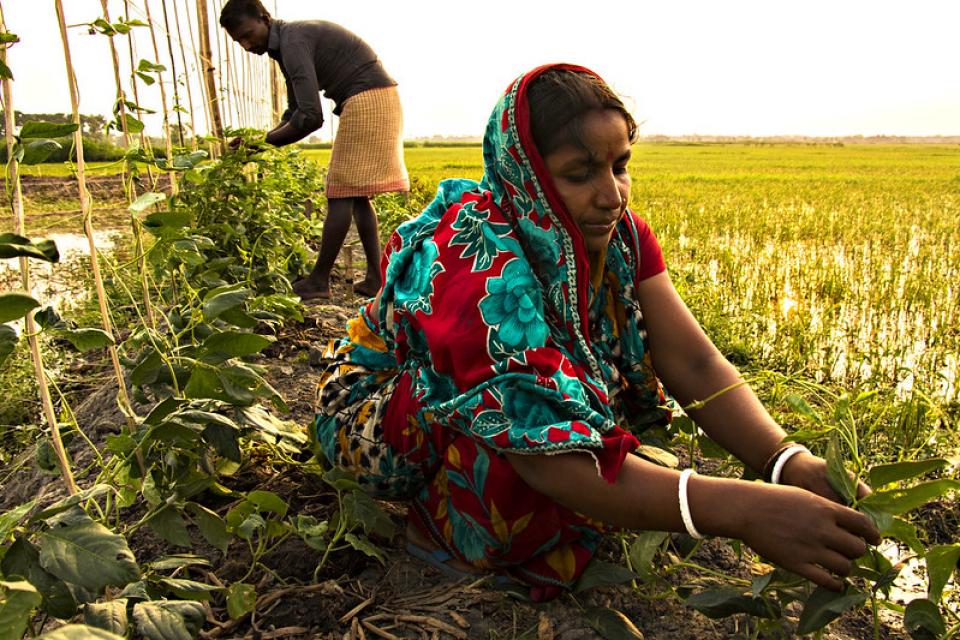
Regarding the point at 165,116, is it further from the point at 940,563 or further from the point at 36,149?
the point at 940,563

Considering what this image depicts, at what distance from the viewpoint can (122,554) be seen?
890mm

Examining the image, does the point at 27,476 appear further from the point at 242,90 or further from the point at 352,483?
the point at 242,90

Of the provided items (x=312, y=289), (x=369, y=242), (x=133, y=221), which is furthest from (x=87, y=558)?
(x=369, y=242)

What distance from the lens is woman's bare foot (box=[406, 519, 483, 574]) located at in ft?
4.87

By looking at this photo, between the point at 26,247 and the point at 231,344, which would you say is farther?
the point at 231,344

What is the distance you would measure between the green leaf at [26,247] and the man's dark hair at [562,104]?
79 centimetres

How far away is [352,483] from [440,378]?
285 millimetres

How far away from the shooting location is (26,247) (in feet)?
2.64

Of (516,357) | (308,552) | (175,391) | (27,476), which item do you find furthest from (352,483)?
(27,476)

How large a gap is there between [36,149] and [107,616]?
1.96 feet

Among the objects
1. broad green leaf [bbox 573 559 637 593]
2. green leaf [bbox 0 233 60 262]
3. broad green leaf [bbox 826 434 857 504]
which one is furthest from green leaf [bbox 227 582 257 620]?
broad green leaf [bbox 826 434 857 504]

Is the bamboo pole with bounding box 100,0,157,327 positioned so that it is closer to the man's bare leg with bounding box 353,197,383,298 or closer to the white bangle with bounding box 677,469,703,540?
the white bangle with bounding box 677,469,703,540

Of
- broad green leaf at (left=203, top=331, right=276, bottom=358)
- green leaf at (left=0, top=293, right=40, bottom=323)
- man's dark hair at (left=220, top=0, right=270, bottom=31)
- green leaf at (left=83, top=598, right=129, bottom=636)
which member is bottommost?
green leaf at (left=83, top=598, right=129, bottom=636)

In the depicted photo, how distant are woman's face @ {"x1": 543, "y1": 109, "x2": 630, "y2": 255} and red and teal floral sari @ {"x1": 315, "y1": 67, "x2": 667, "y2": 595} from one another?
3 cm
